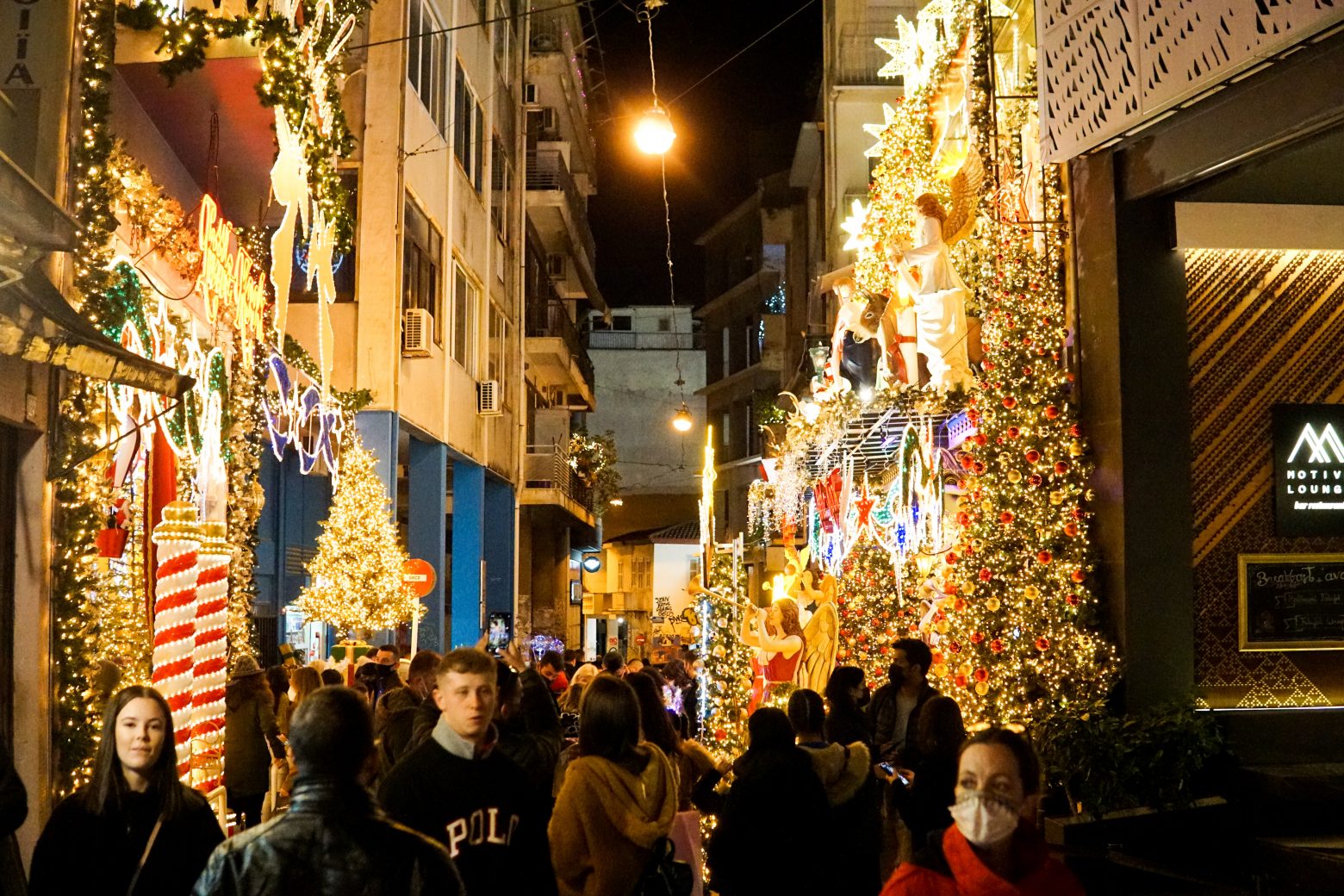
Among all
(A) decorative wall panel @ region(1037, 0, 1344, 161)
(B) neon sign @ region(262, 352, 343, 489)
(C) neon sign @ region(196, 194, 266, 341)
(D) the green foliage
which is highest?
(A) decorative wall panel @ region(1037, 0, 1344, 161)

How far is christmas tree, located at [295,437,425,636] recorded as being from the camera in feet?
61.0

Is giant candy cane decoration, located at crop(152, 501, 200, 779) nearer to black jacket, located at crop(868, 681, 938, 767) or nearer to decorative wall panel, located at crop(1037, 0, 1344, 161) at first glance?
black jacket, located at crop(868, 681, 938, 767)

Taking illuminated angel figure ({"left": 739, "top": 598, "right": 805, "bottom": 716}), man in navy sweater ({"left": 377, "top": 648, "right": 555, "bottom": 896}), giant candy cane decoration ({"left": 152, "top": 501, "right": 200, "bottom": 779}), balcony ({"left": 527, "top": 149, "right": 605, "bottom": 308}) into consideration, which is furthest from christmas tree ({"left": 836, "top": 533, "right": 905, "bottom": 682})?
balcony ({"left": 527, "top": 149, "right": 605, "bottom": 308})

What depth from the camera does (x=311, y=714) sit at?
12.0 ft

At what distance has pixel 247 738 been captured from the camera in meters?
10.6

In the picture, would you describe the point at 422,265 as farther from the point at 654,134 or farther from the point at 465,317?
the point at 654,134

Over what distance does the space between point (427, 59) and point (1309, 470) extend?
16990 millimetres

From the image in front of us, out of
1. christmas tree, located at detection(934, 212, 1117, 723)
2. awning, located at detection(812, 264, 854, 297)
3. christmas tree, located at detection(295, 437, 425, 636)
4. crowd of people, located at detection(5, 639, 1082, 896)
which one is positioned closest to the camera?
crowd of people, located at detection(5, 639, 1082, 896)

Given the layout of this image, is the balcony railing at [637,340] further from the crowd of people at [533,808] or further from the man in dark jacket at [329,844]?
the man in dark jacket at [329,844]

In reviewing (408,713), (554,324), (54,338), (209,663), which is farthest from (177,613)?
(554,324)

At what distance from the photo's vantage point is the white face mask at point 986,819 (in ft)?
12.5

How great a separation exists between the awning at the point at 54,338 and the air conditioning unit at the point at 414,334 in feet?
42.9

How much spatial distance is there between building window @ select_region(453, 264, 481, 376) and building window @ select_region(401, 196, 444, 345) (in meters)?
1.52

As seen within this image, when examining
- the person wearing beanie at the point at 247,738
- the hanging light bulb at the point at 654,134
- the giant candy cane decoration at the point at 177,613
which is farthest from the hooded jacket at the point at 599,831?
the hanging light bulb at the point at 654,134
